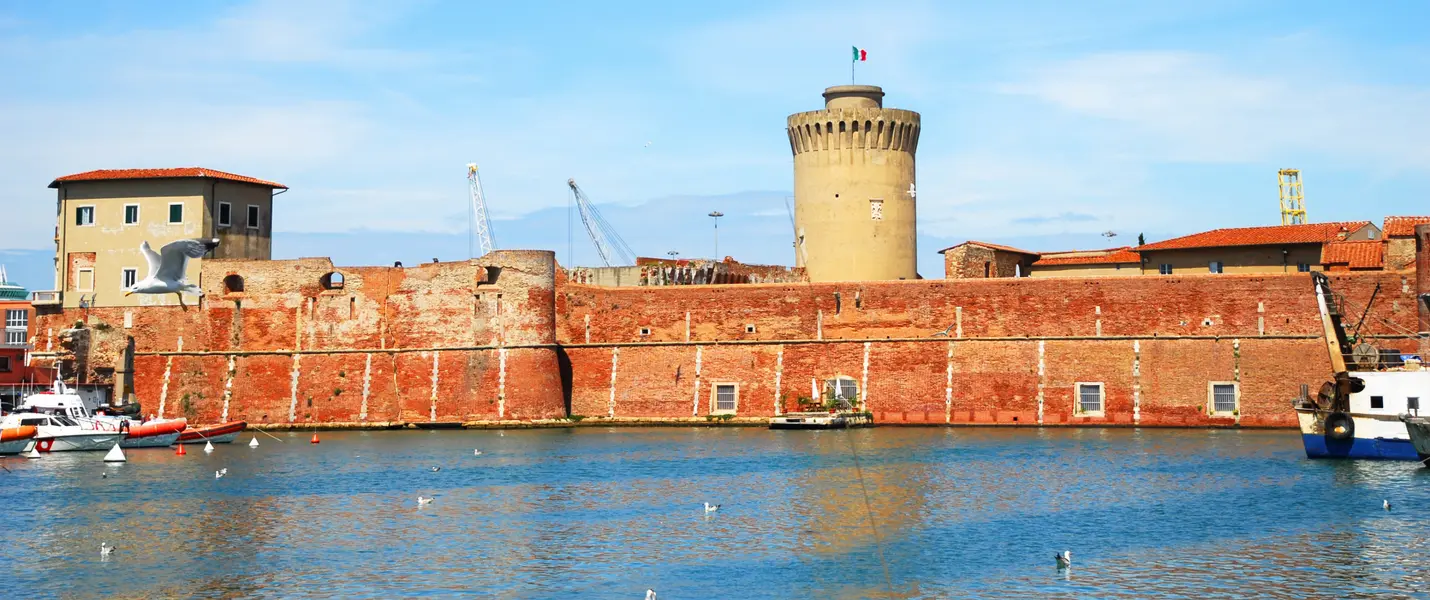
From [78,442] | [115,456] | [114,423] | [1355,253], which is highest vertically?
[1355,253]

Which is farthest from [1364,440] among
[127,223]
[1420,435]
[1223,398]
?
[127,223]

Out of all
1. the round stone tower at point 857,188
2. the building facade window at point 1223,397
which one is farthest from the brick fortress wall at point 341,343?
the building facade window at point 1223,397

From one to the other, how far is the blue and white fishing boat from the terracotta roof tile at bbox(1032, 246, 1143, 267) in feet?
98.8

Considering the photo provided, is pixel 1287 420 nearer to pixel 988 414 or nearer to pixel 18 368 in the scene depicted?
pixel 988 414

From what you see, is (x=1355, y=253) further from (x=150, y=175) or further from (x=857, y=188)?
(x=150, y=175)

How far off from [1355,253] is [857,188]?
19.9 meters

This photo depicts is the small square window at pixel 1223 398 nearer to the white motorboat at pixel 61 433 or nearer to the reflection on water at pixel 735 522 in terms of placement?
the reflection on water at pixel 735 522

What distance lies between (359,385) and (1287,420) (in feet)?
110

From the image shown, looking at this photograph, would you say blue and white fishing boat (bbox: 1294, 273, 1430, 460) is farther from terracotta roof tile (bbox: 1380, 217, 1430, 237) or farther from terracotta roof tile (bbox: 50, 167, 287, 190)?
terracotta roof tile (bbox: 50, 167, 287, 190)

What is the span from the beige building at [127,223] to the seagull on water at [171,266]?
1.70 m

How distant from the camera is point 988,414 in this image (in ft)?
179

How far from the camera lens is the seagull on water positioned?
181 ft

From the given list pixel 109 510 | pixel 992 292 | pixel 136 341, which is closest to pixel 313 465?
pixel 109 510

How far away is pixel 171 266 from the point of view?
2287 inches
